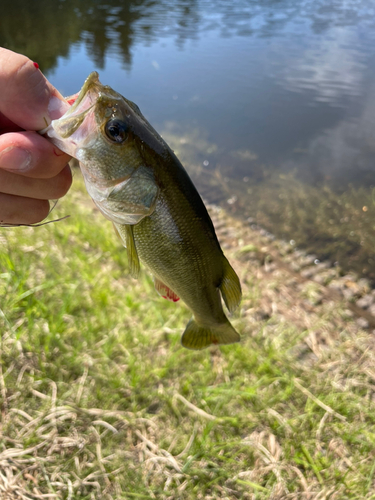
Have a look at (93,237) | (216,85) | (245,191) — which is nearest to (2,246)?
(93,237)

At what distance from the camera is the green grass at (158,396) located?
8.39 ft

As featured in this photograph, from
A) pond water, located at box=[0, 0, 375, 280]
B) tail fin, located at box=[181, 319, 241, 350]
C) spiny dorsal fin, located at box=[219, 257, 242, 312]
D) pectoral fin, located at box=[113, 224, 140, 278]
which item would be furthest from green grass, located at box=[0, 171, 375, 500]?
pond water, located at box=[0, 0, 375, 280]

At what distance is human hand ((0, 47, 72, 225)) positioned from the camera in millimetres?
1526

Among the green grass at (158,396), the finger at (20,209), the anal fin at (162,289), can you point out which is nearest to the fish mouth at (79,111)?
the finger at (20,209)

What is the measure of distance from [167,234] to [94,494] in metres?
1.90

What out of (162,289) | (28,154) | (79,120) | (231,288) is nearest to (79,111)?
(79,120)

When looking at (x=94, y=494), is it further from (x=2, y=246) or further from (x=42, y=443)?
(x=2, y=246)

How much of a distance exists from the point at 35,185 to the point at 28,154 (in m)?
0.23

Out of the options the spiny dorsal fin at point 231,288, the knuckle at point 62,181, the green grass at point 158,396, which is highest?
the knuckle at point 62,181

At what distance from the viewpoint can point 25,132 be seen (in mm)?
1593

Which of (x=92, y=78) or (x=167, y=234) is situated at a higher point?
(x=92, y=78)

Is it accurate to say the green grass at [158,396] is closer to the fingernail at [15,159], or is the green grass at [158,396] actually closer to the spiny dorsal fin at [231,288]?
the spiny dorsal fin at [231,288]

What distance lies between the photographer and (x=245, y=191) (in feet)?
23.5

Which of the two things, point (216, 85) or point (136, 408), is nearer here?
point (136, 408)
